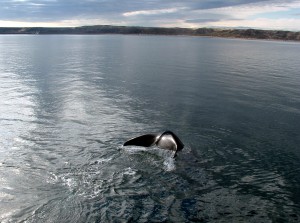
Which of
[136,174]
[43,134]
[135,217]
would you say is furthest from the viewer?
[43,134]

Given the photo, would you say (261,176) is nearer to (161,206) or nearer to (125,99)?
(161,206)

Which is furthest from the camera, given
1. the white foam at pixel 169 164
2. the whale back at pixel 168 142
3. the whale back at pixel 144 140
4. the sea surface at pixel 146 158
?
the whale back at pixel 144 140

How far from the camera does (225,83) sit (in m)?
47.9

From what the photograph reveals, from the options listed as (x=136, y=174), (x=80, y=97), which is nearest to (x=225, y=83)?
(x=80, y=97)

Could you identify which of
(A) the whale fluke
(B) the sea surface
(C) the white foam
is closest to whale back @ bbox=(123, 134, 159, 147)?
(A) the whale fluke

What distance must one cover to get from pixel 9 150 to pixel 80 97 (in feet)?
55.0

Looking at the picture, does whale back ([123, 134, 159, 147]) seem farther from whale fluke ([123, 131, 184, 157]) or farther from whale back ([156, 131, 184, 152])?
whale back ([156, 131, 184, 152])

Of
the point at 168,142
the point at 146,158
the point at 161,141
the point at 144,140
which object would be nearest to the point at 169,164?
the point at 146,158

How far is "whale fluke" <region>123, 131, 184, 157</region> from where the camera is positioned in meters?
19.6

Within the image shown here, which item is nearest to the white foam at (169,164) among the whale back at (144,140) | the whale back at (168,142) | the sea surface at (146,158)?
the sea surface at (146,158)

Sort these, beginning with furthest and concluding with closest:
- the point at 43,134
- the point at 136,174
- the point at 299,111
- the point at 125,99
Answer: the point at 125,99
the point at 299,111
the point at 43,134
the point at 136,174

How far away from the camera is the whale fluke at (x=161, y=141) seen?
1958cm

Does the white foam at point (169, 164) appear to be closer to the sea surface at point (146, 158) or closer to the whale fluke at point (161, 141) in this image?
the sea surface at point (146, 158)

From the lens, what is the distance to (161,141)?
19734 mm
